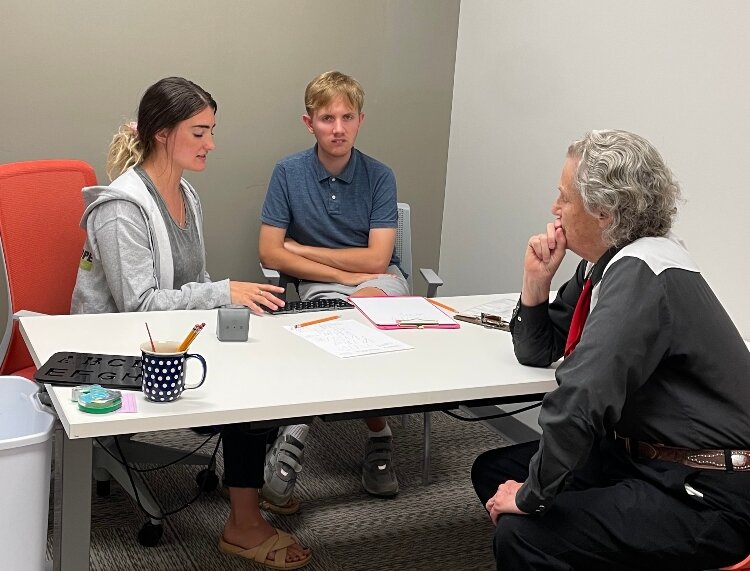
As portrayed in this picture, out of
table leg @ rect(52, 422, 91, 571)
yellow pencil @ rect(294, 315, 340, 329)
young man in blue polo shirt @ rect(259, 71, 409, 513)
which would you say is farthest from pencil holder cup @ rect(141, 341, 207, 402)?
young man in blue polo shirt @ rect(259, 71, 409, 513)

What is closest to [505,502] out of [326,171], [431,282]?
[431,282]

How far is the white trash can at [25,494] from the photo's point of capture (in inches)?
70.7

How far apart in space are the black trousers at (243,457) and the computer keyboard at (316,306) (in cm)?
34

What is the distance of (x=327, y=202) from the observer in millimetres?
3535

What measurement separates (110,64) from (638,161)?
2.36 meters

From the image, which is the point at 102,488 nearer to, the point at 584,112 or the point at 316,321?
the point at 316,321

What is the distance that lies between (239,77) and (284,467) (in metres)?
1.70

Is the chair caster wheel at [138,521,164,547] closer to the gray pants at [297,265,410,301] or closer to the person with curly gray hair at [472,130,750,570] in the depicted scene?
the gray pants at [297,265,410,301]

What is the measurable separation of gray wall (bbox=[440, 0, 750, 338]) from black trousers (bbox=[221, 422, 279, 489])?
4.64ft

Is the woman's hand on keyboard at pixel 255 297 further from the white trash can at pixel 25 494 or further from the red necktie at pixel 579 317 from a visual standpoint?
the red necktie at pixel 579 317

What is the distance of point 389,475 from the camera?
10.6 ft

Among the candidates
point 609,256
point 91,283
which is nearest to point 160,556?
point 91,283

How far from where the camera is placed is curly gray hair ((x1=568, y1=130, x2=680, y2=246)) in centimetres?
190

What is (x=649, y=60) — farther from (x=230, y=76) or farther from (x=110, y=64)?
(x=110, y=64)
